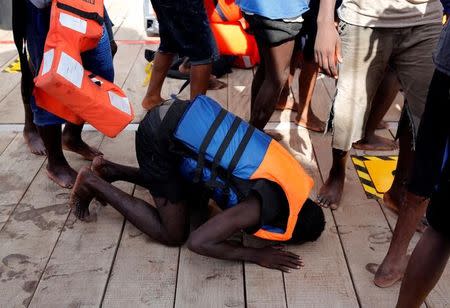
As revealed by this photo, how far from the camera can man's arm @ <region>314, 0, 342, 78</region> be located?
6.78ft

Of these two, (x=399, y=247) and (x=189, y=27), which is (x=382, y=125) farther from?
(x=399, y=247)

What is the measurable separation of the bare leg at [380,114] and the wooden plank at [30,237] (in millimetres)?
1735

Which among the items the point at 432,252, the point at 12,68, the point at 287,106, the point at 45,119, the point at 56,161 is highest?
the point at 432,252

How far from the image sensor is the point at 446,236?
1449mm

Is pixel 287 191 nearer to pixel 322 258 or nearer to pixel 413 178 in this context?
pixel 322 258

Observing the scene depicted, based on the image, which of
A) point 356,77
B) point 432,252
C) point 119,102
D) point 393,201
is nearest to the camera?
point 432,252

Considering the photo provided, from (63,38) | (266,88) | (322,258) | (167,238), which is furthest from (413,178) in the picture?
→ (63,38)

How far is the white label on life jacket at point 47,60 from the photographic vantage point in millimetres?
2114

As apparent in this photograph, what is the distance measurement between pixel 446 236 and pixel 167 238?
1158 mm

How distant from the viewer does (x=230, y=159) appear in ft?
6.73

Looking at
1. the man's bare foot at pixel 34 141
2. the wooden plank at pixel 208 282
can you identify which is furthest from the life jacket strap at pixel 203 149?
the man's bare foot at pixel 34 141

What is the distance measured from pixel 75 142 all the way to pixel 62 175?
292 mm

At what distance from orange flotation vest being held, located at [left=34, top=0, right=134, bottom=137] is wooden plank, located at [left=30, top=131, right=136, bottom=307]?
434mm

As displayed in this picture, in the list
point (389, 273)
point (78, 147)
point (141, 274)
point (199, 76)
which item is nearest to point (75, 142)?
point (78, 147)
